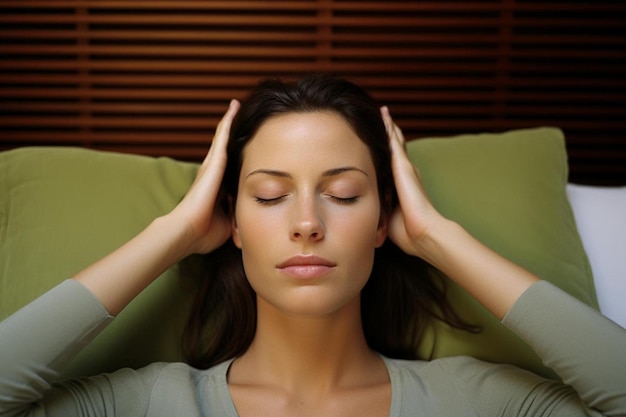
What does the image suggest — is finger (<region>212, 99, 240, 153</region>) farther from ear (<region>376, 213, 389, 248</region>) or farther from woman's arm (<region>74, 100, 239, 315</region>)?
ear (<region>376, 213, 389, 248</region>)

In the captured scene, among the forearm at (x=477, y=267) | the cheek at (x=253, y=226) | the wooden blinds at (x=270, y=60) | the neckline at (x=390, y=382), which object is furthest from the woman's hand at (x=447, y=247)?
the wooden blinds at (x=270, y=60)

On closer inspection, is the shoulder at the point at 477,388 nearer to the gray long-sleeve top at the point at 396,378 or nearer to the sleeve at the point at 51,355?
the gray long-sleeve top at the point at 396,378

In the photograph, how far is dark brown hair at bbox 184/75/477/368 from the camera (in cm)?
161

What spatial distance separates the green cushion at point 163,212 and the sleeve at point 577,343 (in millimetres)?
326

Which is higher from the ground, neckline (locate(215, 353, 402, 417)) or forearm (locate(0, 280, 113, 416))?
forearm (locate(0, 280, 113, 416))

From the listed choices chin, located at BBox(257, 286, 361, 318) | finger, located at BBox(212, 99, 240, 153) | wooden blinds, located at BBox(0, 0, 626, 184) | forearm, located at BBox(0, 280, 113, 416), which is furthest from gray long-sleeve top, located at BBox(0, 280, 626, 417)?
wooden blinds, located at BBox(0, 0, 626, 184)

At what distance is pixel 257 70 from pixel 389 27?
54 cm

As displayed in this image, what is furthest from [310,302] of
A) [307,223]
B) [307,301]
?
[307,223]

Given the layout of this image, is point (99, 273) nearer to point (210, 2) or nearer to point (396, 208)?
point (396, 208)

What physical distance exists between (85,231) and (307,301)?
0.66 metres

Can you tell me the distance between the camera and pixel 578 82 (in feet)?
9.11

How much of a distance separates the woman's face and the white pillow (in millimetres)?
765

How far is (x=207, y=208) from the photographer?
5.39 ft

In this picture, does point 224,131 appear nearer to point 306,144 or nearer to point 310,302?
point 306,144
